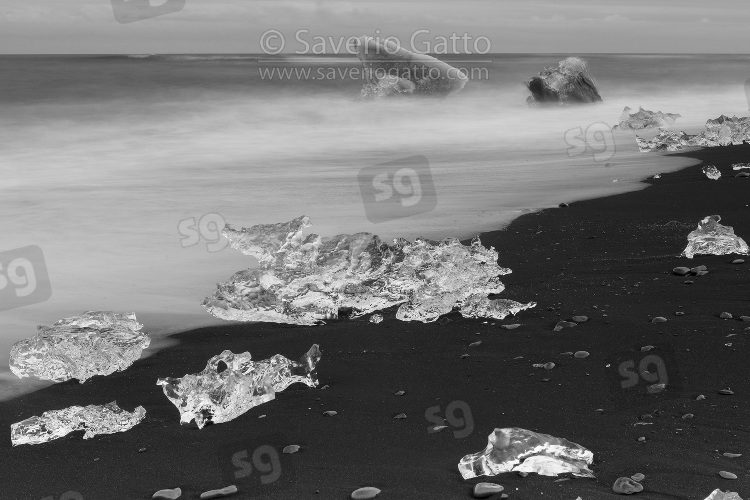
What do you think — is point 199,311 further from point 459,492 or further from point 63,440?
point 459,492

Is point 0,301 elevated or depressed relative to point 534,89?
depressed

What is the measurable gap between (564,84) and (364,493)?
19.9 metres

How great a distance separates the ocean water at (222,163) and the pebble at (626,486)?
2.65 metres

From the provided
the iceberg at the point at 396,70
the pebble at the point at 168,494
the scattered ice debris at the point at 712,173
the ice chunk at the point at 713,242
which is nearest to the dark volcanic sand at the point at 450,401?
the pebble at the point at 168,494

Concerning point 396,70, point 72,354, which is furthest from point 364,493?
point 396,70

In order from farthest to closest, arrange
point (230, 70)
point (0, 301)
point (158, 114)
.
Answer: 1. point (230, 70)
2. point (158, 114)
3. point (0, 301)

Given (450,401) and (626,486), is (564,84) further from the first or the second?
(626,486)

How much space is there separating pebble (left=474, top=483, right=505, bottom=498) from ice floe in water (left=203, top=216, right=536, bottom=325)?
1.88m

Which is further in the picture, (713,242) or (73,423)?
(713,242)

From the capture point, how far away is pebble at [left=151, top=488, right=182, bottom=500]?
2.93 m

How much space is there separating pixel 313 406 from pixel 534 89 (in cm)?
1964

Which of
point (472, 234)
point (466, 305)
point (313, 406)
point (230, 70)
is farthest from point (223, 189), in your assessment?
point (230, 70)

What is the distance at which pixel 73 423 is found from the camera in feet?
11.5

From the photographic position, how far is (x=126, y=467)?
3.17 metres
